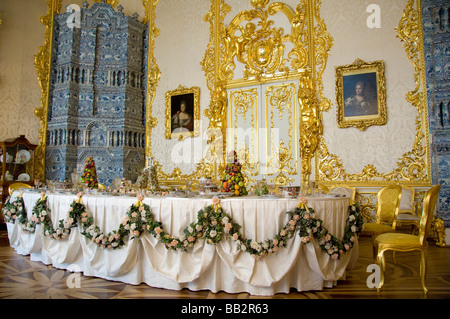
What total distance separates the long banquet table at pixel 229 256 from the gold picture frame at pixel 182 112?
4133mm

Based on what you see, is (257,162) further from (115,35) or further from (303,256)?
(115,35)

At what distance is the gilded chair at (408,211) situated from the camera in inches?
186

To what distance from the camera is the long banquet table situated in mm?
2771

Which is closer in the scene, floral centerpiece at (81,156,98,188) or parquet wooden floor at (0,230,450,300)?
parquet wooden floor at (0,230,450,300)

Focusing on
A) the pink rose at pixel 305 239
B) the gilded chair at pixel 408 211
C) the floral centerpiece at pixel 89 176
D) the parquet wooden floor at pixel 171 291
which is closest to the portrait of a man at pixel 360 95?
the gilded chair at pixel 408 211

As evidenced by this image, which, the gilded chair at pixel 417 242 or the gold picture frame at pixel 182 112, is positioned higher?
the gold picture frame at pixel 182 112

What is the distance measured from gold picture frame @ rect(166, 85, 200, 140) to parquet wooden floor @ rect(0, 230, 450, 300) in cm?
413

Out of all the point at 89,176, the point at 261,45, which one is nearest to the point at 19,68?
the point at 89,176
